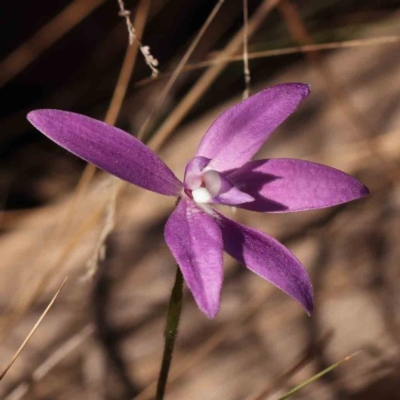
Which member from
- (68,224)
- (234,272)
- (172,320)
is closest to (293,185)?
(172,320)

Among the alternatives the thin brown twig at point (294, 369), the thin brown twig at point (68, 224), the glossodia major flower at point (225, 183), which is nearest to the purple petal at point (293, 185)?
the glossodia major flower at point (225, 183)

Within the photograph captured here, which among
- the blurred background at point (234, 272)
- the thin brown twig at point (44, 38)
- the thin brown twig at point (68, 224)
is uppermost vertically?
the thin brown twig at point (44, 38)

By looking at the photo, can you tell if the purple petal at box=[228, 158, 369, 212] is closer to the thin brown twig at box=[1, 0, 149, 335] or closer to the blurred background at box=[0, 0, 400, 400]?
the blurred background at box=[0, 0, 400, 400]

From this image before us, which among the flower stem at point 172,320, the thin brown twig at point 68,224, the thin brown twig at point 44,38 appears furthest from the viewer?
the thin brown twig at point 44,38

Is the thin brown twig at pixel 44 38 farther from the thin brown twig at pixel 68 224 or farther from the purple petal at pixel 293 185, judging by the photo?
the purple petal at pixel 293 185

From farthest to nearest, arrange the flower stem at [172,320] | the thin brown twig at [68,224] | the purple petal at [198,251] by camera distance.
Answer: the thin brown twig at [68,224] → the flower stem at [172,320] → the purple petal at [198,251]

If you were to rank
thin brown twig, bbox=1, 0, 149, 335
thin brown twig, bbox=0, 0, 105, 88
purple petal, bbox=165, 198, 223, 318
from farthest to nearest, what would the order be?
1. thin brown twig, bbox=0, 0, 105, 88
2. thin brown twig, bbox=1, 0, 149, 335
3. purple petal, bbox=165, 198, 223, 318

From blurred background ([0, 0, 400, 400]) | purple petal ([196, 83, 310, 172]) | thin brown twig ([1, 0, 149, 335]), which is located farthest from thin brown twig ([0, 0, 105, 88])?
purple petal ([196, 83, 310, 172])
